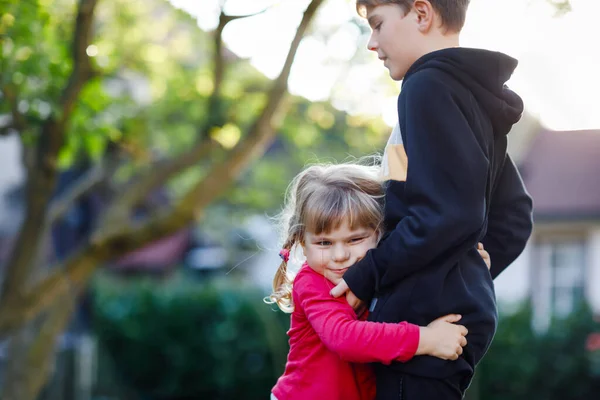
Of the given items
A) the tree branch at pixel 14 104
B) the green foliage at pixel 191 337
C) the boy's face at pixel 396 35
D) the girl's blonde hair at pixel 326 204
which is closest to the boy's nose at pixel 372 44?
the boy's face at pixel 396 35

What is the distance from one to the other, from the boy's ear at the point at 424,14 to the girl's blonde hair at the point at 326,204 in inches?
19.3

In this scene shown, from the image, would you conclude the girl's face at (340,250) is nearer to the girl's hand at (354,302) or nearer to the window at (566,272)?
the girl's hand at (354,302)

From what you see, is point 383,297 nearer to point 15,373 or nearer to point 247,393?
point 15,373

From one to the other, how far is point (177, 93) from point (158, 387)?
5120mm

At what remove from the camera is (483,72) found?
2.40 m

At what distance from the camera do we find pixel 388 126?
37.6 ft

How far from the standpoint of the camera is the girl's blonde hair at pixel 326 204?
2562 mm

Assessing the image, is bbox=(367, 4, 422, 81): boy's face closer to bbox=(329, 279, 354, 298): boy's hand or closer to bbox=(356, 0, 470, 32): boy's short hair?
bbox=(356, 0, 470, 32): boy's short hair

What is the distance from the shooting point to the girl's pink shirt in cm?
234

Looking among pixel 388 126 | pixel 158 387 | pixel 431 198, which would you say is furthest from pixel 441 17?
pixel 158 387

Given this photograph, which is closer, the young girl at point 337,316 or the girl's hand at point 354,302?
the young girl at point 337,316

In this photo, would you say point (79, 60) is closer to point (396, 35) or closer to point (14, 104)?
point (14, 104)

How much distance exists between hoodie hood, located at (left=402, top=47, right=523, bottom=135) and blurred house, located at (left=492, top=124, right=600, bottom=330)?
13.2 m

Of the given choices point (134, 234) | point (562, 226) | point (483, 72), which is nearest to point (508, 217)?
point (483, 72)
